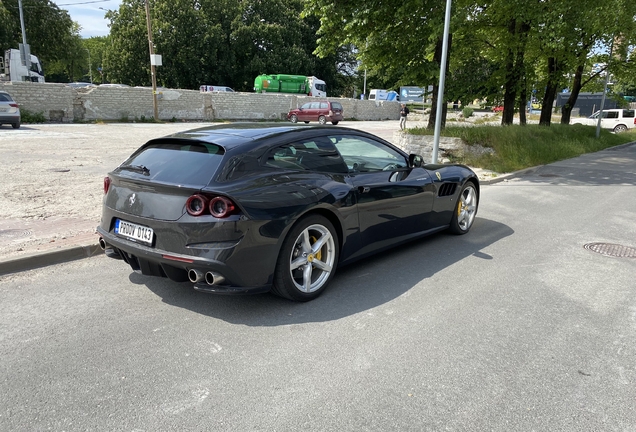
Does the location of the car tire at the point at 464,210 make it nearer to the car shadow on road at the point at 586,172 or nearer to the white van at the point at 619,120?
the car shadow on road at the point at 586,172

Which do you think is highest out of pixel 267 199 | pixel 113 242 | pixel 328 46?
pixel 328 46

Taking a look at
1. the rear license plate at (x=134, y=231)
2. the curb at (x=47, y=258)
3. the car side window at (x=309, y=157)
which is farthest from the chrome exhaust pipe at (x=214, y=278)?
the curb at (x=47, y=258)

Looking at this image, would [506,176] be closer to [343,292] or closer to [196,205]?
[343,292]

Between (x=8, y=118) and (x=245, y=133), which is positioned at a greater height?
(x=245, y=133)

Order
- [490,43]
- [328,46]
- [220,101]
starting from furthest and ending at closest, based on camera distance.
A: [220,101] → [490,43] → [328,46]

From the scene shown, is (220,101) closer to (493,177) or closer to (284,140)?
(493,177)

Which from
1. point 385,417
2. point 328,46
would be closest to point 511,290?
point 385,417

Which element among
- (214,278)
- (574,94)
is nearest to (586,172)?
(574,94)

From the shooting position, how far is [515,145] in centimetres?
1434

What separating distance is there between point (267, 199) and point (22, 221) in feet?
14.4

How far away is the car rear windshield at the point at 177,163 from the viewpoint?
12.3ft

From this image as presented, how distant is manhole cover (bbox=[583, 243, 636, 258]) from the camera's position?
5739 millimetres

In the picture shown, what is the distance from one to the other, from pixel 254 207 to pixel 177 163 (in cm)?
88

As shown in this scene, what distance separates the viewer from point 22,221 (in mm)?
6262
